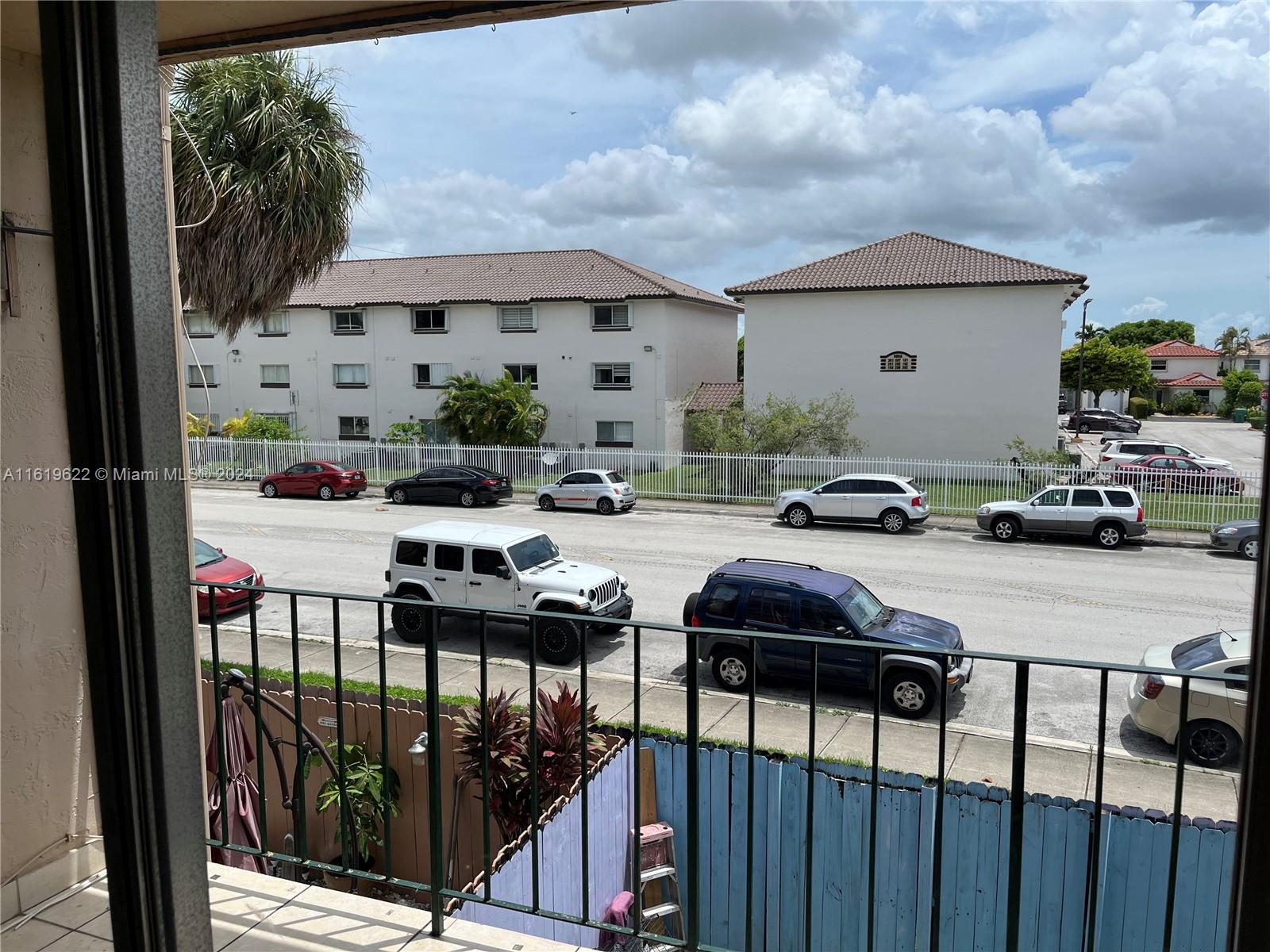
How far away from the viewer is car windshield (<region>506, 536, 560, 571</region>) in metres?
12.0

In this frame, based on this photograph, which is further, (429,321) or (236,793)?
(429,321)

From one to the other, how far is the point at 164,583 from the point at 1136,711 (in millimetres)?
8927

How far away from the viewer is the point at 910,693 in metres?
9.31

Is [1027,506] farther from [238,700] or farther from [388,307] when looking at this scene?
[388,307]

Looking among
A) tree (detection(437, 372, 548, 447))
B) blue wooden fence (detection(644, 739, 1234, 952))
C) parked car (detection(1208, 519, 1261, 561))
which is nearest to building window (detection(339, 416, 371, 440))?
tree (detection(437, 372, 548, 447))

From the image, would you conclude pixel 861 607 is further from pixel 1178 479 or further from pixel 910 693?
pixel 1178 479

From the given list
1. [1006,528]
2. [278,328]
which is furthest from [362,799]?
[278,328]

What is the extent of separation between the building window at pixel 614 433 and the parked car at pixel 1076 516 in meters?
14.4

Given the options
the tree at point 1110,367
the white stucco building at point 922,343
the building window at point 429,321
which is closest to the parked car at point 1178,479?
the white stucco building at point 922,343

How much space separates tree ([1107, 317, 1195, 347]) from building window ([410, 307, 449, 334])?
5481 centimetres

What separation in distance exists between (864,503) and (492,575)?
10463mm

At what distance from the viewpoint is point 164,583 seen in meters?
1.86

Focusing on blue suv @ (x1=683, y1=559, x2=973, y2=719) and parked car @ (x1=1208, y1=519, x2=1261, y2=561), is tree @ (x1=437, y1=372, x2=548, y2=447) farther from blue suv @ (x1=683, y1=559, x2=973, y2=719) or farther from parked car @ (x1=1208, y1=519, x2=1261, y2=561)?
blue suv @ (x1=683, y1=559, x2=973, y2=719)

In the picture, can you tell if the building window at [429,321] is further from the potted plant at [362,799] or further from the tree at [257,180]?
the potted plant at [362,799]
